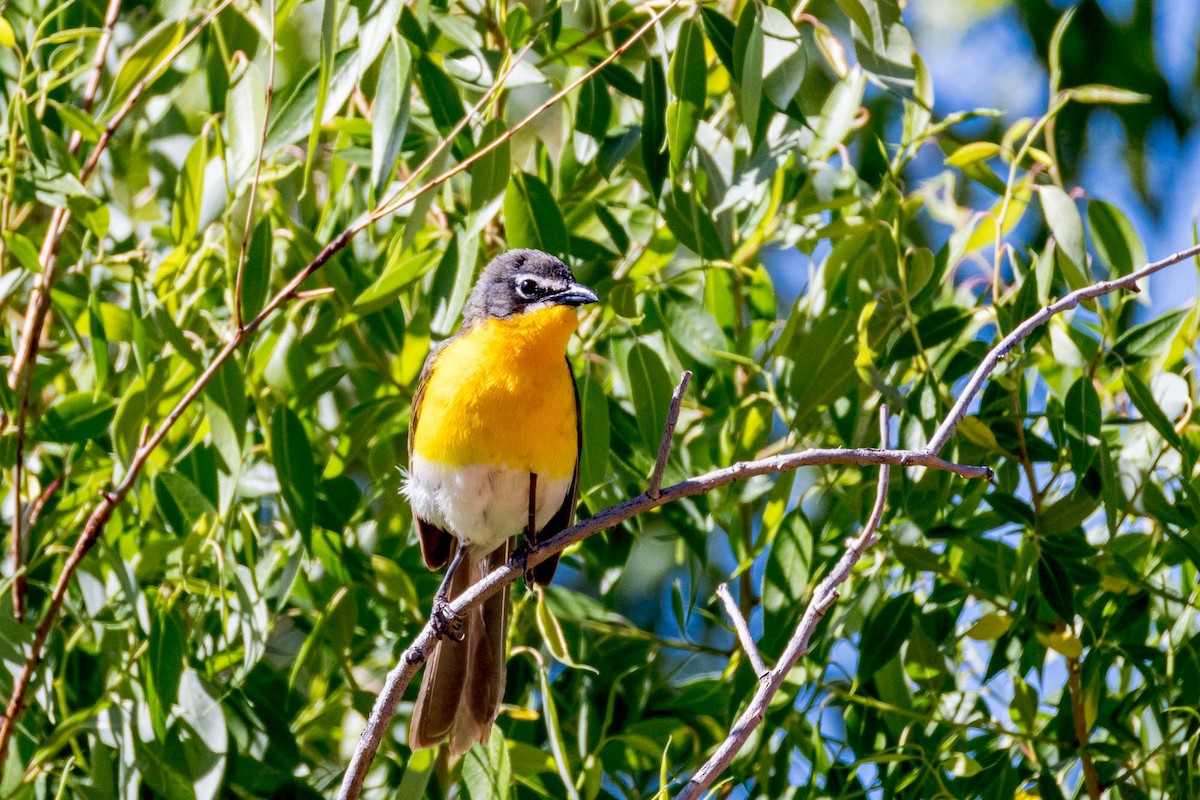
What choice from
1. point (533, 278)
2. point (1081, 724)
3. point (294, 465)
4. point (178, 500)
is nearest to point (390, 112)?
point (294, 465)

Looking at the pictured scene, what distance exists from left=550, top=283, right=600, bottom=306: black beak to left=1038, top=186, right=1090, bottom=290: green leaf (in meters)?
0.99

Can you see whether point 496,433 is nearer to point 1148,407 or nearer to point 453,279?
point 453,279

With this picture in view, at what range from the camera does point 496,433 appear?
3590mm

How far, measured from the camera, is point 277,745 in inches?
128

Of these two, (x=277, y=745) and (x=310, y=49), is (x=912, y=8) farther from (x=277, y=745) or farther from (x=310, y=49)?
(x=277, y=745)

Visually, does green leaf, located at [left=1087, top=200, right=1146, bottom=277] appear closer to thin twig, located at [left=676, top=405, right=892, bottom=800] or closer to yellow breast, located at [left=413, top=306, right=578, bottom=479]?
thin twig, located at [left=676, top=405, right=892, bottom=800]

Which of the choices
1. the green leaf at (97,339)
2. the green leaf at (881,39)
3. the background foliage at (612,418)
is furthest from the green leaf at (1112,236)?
the green leaf at (97,339)

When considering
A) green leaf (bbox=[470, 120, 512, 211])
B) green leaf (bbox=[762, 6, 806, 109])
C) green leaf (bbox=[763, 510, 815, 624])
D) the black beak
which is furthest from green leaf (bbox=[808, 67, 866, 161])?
green leaf (bbox=[763, 510, 815, 624])

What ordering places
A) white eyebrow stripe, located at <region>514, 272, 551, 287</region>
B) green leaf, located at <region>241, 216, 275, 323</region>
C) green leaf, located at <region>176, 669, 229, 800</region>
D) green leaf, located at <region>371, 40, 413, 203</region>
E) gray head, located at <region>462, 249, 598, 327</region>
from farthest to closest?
white eyebrow stripe, located at <region>514, 272, 551, 287</region>, gray head, located at <region>462, 249, 598, 327</region>, green leaf, located at <region>176, 669, 229, 800</region>, green leaf, located at <region>241, 216, 275, 323</region>, green leaf, located at <region>371, 40, 413, 203</region>

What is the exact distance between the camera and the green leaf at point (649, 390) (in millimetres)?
3000

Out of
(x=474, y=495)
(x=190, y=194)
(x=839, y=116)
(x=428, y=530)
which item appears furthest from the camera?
(x=428, y=530)

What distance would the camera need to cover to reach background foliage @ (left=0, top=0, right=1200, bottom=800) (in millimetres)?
2887

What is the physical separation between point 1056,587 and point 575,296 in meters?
1.26

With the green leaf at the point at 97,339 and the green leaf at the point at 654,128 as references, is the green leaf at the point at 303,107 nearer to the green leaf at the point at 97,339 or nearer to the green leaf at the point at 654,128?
the green leaf at the point at 97,339
